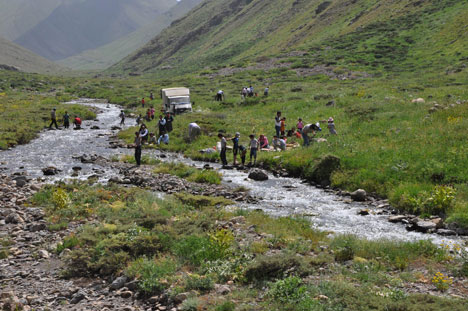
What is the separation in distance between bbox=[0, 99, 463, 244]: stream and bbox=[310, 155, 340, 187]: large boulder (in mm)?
928


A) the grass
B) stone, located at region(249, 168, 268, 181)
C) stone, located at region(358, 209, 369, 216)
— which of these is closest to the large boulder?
stone, located at region(249, 168, 268, 181)

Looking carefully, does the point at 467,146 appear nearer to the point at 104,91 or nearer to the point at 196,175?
the point at 196,175

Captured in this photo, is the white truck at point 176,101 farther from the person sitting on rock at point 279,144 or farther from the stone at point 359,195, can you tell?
the stone at point 359,195

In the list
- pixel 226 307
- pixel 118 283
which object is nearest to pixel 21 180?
pixel 118 283

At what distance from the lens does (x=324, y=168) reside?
71.8ft

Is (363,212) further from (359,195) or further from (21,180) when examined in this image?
(21,180)

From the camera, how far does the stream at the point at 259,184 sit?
1503 cm

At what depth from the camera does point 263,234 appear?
13.6 m

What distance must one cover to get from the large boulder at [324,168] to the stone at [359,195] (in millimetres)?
3006

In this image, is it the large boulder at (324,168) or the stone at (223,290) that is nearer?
the stone at (223,290)

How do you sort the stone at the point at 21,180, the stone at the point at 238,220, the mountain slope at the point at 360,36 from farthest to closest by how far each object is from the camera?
the mountain slope at the point at 360,36 < the stone at the point at 21,180 < the stone at the point at 238,220

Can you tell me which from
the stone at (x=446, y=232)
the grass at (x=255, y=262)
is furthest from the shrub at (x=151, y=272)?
the stone at (x=446, y=232)

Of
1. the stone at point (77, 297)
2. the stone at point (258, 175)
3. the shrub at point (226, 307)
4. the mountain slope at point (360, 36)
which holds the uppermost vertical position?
the mountain slope at point (360, 36)

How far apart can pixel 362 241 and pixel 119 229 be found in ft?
26.3
